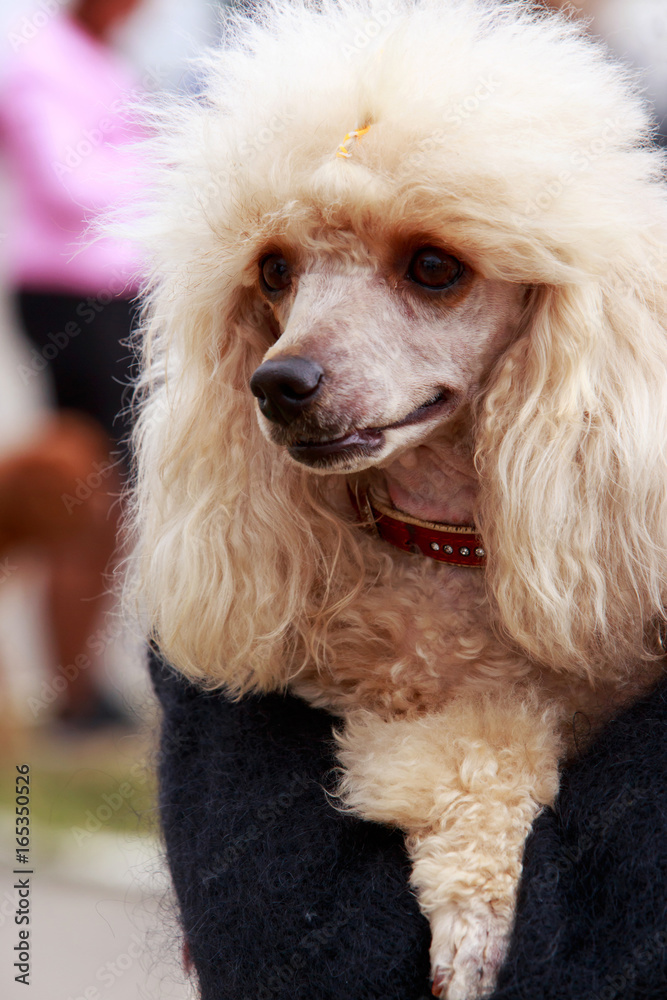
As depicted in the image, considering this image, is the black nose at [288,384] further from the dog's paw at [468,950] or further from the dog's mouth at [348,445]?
the dog's paw at [468,950]

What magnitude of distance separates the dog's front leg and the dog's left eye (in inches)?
16.3

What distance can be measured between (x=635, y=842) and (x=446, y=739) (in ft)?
0.70

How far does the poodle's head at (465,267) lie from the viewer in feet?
2.67

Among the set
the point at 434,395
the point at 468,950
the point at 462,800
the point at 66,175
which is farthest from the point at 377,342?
the point at 66,175

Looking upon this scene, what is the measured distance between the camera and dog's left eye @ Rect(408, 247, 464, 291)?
852mm

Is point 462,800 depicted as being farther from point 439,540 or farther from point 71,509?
point 71,509

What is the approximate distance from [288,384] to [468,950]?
19.6 inches

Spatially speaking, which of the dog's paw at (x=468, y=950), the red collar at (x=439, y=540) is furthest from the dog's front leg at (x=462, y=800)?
the red collar at (x=439, y=540)

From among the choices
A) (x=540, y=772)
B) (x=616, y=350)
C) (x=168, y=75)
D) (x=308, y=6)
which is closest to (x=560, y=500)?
(x=616, y=350)

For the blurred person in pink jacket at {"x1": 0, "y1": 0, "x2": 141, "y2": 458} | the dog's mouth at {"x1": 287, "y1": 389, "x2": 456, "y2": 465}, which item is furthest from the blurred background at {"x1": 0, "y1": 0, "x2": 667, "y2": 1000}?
the dog's mouth at {"x1": 287, "y1": 389, "x2": 456, "y2": 465}

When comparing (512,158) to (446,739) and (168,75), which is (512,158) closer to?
(446,739)

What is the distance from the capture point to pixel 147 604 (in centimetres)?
108

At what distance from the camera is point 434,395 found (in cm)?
89

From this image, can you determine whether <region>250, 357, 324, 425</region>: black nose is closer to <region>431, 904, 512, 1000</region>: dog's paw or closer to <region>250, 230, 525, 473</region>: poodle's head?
<region>250, 230, 525, 473</region>: poodle's head
